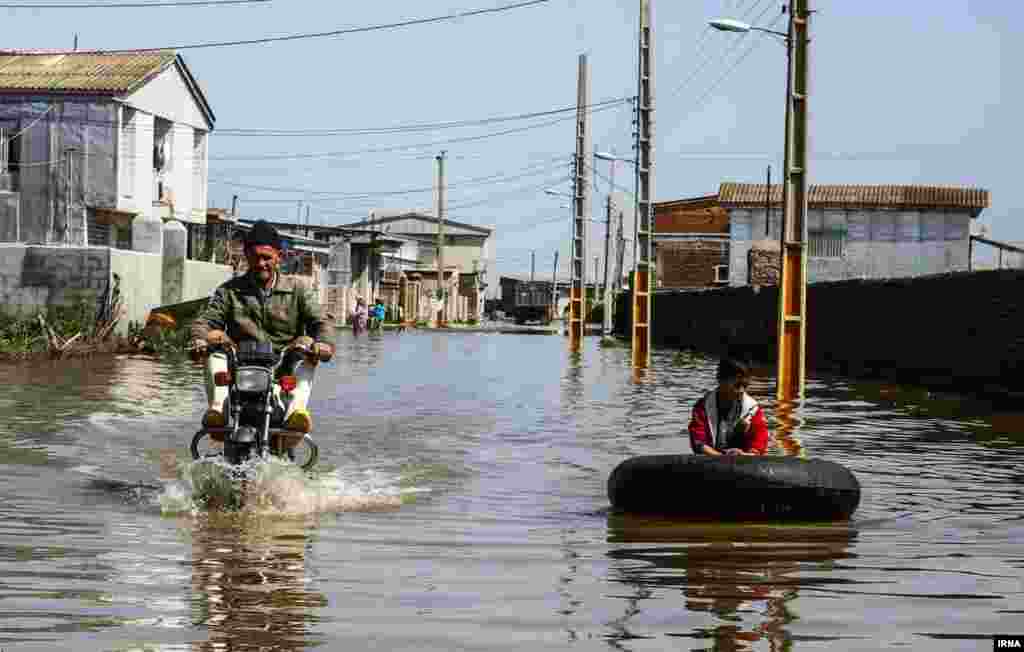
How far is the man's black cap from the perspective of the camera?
34.3ft

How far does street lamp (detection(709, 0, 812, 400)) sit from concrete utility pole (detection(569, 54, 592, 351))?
1018 inches

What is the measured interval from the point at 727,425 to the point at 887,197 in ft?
190

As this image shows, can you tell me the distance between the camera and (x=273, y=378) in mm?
10477

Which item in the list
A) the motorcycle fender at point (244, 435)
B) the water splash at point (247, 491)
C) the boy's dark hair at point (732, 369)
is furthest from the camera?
the boy's dark hair at point (732, 369)

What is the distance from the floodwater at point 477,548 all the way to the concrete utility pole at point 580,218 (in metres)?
34.9

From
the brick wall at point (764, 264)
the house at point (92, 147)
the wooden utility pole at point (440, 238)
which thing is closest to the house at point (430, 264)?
the wooden utility pole at point (440, 238)

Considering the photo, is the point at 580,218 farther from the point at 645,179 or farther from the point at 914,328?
the point at 914,328

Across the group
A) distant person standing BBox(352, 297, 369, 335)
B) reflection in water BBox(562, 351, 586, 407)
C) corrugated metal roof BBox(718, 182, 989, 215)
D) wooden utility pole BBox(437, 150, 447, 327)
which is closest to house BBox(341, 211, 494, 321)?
wooden utility pole BBox(437, 150, 447, 327)

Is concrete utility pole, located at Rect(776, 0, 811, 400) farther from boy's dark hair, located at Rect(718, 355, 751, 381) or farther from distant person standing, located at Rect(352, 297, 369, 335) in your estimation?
distant person standing, located at Rect(352, 297, 369, 335)

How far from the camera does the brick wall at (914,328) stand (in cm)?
2494

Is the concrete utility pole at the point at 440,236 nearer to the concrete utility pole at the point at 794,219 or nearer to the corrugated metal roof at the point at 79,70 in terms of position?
the corrugated metal roof at the point at 79,70

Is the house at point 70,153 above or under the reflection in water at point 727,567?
above

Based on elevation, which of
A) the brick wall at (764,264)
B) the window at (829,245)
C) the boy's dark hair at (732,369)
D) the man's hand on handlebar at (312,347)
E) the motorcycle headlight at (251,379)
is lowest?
the motorcycle headlight at (251,379)

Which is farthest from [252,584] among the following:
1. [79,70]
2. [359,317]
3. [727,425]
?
[359,317]
